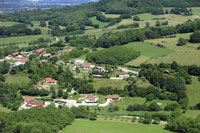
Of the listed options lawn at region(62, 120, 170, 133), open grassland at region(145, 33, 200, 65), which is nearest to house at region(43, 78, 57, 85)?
lawn at region(62, 120, 170, 133)

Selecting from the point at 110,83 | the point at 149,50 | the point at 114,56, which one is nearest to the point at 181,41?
the point at 149,50

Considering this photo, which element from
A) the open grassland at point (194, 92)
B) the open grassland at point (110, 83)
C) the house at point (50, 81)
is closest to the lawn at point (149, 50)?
the open grassland at point (194, 92)

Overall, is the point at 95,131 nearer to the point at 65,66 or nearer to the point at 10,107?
the point at 10,107

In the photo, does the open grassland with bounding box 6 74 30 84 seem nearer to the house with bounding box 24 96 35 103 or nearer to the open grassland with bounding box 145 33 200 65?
the house with bounding box 24 96 35 103

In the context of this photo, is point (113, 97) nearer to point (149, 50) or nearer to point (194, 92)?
point (194, 92)

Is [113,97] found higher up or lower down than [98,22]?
lower down

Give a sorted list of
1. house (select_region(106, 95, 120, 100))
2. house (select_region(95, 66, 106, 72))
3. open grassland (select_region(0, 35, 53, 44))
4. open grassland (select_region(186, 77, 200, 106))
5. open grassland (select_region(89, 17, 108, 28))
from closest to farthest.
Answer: open grassland (select_region(186, 77, 200, 106)) → house (select_region(106, 95, 120, 100)) → house (select_region(95, 66, 106, 72)) → open grassland (select_region(0, 35, 53, 44)) → open grassland (select_region(89, 17, 108, 28))

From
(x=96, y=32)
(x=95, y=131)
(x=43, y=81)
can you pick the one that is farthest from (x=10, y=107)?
(x=96, y=32)
